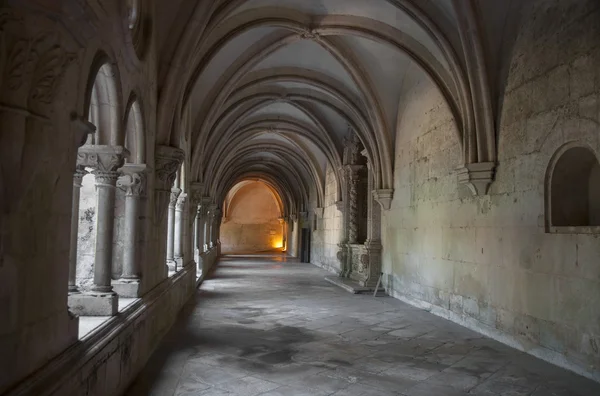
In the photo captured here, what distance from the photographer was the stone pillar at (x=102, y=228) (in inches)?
143

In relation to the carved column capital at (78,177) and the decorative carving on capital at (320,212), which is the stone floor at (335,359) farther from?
the decorative carving on capital at (320,212)

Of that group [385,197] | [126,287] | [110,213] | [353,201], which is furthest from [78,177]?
[353,201]

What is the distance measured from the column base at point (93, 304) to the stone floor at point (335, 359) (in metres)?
0.65

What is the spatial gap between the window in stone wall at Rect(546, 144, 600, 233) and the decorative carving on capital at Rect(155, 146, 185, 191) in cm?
406

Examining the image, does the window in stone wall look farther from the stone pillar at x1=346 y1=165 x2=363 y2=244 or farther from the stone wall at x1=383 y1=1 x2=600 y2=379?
the stone pillar at x1=346 y1=165 x2=363 y2=244

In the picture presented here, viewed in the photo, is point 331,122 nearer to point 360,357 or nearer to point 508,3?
point 508,3

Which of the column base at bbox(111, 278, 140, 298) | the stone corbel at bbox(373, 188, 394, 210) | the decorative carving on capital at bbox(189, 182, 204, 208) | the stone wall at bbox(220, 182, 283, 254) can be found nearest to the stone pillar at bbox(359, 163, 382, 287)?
the stone corbel at bbox(373, 188, 394, 210)

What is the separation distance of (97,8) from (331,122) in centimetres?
1116

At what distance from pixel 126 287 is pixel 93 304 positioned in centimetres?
88

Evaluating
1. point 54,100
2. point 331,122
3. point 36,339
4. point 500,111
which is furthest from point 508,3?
point 331,122

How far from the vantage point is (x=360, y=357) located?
491 cm

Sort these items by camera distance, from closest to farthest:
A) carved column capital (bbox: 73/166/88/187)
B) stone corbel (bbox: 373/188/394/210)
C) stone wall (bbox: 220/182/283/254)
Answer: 1. carved column capital (bbox: 73/166/88/187)
2. stone corbel (bbox: 373/188/394/210)
3. stone wall (bbox: 220/182/283/254)

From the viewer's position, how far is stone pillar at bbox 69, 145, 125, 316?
3645 millimetres

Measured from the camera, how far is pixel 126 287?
178 inches
